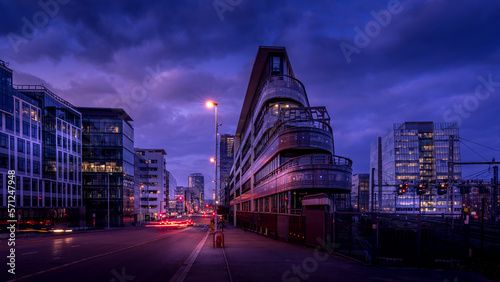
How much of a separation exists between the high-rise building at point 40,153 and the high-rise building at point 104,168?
3.61 metres

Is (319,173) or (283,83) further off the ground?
(283,83)

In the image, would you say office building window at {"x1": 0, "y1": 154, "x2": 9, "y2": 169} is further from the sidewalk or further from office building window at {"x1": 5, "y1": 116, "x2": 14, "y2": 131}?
the sidewalk

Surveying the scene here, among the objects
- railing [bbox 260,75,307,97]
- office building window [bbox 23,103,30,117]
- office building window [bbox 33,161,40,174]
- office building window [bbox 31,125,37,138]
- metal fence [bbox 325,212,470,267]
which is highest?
railing [bbox 260,75,307,97]

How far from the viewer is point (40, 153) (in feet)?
213

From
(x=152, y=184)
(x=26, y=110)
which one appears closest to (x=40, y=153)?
(x=26, y=110)

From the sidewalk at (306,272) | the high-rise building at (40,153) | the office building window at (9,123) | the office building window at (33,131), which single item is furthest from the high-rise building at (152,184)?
the sidewalk at (306,272)

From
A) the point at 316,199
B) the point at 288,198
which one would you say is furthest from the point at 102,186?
the point at 316,199

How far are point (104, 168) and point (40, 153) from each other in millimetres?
21485

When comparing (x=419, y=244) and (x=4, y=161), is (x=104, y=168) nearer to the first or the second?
(x=4, y=161)

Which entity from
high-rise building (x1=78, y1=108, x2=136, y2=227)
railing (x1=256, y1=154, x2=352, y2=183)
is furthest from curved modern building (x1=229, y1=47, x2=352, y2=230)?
high-rise building (x1=78, y1=108, x2=136, y2=227)

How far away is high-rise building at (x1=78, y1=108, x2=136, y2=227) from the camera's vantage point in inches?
3297

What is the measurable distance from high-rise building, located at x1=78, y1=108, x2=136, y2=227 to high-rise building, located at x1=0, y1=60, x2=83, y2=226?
3.61 metres

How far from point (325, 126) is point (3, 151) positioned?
51.4 meters

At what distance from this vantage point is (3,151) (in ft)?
176
